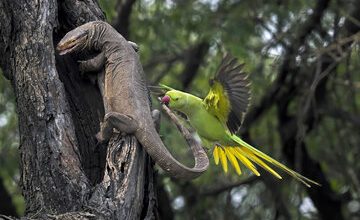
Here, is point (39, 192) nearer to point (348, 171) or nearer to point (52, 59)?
point (52, 59)

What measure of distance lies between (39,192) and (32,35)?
38.6 inches

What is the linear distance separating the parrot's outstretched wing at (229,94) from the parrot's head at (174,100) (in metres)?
0.29

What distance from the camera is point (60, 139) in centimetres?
506

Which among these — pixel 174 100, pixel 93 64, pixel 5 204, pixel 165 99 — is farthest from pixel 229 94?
pixel 5 204

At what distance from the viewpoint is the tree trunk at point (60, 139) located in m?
4.86

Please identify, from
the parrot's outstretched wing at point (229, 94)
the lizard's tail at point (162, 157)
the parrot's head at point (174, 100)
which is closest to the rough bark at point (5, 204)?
the parrot's outstretched wing at point (229, 94)

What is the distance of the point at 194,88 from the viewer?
11570 millimetres

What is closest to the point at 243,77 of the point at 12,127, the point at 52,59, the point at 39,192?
the point at 52,59

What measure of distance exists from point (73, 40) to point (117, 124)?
65cm

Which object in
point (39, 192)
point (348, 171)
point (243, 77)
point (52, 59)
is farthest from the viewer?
point (348, 171)

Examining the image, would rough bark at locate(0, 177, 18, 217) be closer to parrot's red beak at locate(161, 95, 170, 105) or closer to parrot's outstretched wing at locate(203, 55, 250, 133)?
parrot's outstretched wing at locate(203, 55, 250, 133)

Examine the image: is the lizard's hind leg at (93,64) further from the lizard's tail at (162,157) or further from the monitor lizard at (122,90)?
the lizard's tail at (162,157)

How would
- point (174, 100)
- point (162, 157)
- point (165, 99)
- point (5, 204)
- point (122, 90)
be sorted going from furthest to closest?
point (5, 204) < point (174, 100) < point (165, 99) < point (122, 90) < point (162, 157)

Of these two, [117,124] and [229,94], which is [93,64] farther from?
[229,94]
